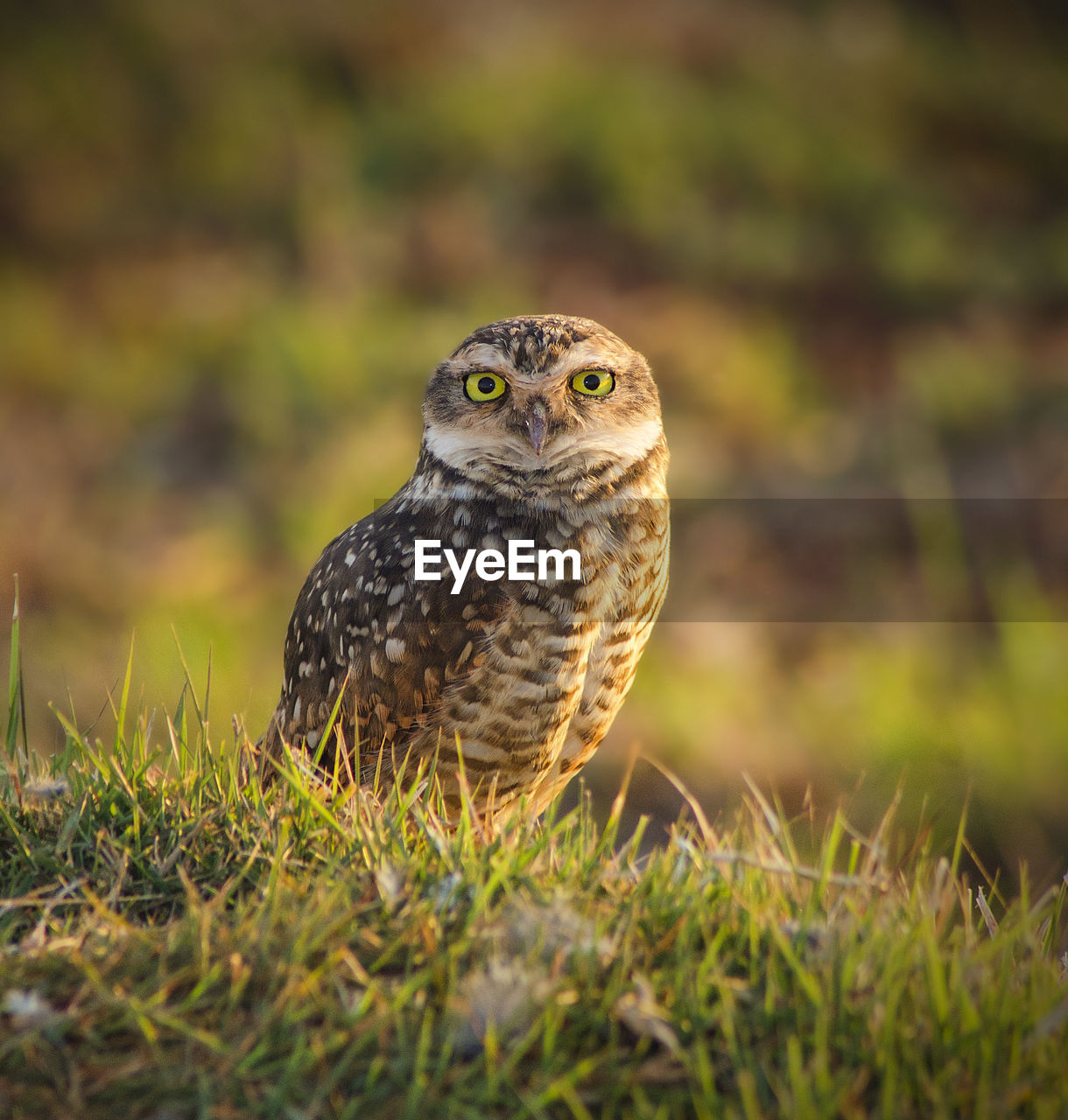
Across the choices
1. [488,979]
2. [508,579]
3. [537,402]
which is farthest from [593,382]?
[488,979]

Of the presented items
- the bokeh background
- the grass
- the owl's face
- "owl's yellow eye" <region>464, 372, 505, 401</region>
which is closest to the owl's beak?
the owl's face

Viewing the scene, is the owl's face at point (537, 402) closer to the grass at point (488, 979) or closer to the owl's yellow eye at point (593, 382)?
the owl's yellow eye at point (593, 382)

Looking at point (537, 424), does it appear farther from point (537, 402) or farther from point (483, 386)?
point (483, 386)

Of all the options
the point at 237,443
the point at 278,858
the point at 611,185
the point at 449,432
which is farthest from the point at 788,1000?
the point at 611,185

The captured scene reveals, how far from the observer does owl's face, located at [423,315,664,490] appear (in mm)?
2172

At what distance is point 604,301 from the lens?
761cm

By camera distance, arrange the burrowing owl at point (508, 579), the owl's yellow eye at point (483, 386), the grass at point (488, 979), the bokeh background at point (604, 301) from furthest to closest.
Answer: the bokeh background at point (604, 301)
the owl's yellow eye at point (483, 386)
the burrowing owl at point (508, 579)
the grass at point (488, 979)

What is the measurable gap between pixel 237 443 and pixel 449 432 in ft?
15.7

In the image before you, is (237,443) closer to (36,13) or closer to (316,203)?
(316,203)

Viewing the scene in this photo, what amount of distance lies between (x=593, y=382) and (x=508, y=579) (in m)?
0.48

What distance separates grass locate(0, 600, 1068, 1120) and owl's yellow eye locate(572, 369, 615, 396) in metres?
1.02

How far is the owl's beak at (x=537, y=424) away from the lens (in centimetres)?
212

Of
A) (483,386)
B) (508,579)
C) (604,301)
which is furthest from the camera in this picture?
(604,301)

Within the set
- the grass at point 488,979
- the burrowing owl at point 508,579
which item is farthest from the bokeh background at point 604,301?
the grass at point 488,979
